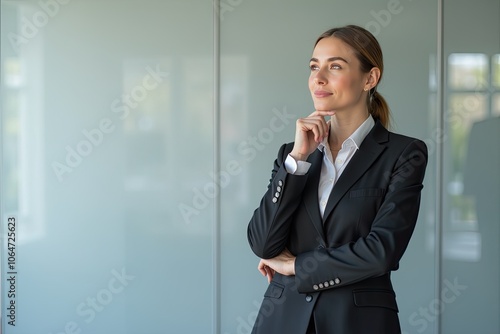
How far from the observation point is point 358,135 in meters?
1.95

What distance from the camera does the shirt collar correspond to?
76.2 inches

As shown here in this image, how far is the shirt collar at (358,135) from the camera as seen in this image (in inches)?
76.2

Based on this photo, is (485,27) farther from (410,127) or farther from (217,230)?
(217,230)

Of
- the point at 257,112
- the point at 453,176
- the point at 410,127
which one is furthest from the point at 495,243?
the point at 257,112

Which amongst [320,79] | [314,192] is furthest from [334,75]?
[314,192]

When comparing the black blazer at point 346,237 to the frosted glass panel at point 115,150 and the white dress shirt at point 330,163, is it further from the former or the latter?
the frosted glass panel at point 115,150

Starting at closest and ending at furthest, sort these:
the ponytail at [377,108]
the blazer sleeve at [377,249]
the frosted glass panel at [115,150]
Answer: the blazer sleeve at [377,249] → the ponytail at [377,108] → the frosted glass panel at [115,150]

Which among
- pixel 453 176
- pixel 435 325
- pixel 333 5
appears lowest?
pixel 435 325

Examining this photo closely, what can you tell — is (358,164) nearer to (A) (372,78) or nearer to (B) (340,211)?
(B) (340,211)

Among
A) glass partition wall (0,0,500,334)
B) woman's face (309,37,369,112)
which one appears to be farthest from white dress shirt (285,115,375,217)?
glass partition wall (0,0,500,334)

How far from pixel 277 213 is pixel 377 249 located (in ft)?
0.96

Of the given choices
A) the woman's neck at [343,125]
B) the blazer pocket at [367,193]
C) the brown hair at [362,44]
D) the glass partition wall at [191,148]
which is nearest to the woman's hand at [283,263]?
the blazer pocket at [367,193]

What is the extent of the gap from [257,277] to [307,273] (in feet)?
7.74

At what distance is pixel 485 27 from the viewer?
13.0 ft
